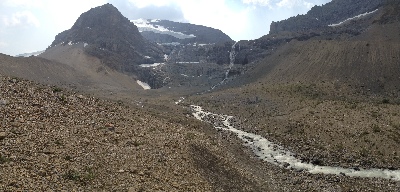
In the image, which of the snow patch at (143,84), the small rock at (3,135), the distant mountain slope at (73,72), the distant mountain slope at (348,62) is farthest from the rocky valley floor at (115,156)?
the snow patch at (143,84)

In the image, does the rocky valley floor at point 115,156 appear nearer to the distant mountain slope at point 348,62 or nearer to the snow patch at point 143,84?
the distant mountain slope at point 348,62

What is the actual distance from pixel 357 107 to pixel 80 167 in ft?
179

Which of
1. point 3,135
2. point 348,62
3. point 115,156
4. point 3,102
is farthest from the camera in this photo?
point 348,62

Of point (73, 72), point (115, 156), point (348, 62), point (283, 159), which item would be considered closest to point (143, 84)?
point (73, 72)

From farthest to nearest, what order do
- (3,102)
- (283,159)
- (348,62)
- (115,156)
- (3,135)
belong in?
(348,62), (283,159), (3,102), (115,156), (3,135)

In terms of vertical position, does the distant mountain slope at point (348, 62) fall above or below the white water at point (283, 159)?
above

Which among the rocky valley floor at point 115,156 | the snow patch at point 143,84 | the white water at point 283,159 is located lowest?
the white water at point 283,159

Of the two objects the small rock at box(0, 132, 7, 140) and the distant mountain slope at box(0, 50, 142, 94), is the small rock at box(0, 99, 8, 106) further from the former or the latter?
the distant mountain slope at box(0, 50, 142, 94)

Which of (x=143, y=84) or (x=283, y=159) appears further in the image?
(x=143, y=84)

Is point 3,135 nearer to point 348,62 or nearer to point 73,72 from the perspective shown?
point 348,62

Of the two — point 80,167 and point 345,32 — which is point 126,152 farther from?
point 345,32

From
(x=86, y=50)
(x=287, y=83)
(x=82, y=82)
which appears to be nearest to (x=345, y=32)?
(x=287, y=83)

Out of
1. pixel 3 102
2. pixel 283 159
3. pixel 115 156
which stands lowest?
pixel 283 159

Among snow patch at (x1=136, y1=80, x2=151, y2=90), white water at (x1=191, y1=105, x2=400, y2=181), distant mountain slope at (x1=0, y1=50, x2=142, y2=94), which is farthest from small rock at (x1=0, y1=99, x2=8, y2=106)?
snow patch at (x1=136, y1=80, x2=151, y2=90)
